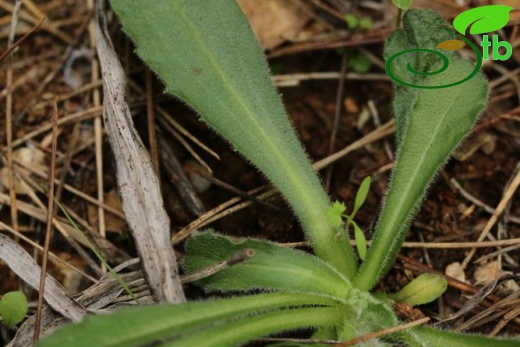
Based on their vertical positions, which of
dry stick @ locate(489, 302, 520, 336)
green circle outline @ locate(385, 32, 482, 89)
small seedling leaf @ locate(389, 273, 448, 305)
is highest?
green circle outline @ locate(385, 32, 482, 89)

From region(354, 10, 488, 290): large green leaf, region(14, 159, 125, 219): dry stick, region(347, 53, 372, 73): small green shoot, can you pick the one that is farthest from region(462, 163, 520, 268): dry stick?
Result: region(14, 159, 125, 219): dry stick

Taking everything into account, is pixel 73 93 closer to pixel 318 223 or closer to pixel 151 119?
pixel 151 119

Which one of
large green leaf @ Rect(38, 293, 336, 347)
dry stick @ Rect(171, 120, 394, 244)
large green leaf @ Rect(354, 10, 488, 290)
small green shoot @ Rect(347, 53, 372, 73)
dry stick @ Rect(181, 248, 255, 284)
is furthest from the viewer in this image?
small green shoot @ Rect(347, 53, 372, 73)

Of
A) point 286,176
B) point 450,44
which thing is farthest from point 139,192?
point 450,44

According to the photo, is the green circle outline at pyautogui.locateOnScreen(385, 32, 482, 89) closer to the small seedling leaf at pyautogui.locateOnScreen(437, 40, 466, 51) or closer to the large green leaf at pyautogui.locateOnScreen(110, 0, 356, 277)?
the small seedling leaf at pyautogui.locateOnScreen(437, 40, 466, 51)

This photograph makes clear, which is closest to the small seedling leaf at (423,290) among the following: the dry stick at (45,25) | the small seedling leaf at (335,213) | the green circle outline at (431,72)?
the small seedling leaf at (335,213)

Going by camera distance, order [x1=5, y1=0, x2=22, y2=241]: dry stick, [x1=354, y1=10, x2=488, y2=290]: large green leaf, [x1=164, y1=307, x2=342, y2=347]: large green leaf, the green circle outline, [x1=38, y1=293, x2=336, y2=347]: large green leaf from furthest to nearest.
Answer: [x1=5, y1=0, x2=22, y2=241]: dry stick
the green circle outline
[x1=354, y1=10, x2=488, y2=290]: large green leaf
[x1=164, y1=307, x2=342, y2=347]: large green leaf
[x1=38, y1=293, x2=336, y2=347]: large green leaf

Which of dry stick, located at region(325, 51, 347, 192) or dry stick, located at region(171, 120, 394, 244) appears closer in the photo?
dry stick, located at region(171, 120, 394, 244)
